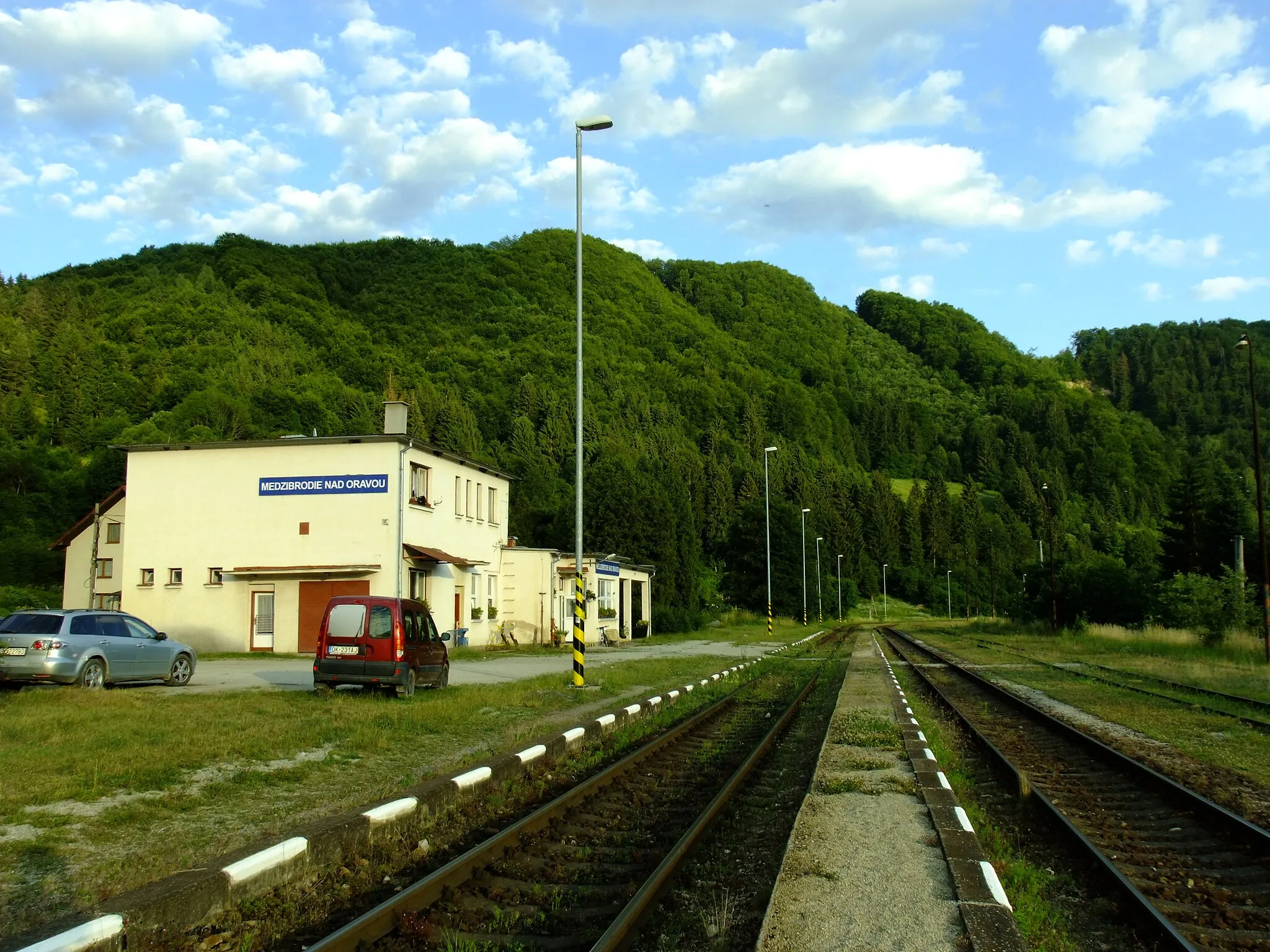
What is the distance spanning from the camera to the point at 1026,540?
491 feet

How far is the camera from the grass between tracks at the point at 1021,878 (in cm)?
545

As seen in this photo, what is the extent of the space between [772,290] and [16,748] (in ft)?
527

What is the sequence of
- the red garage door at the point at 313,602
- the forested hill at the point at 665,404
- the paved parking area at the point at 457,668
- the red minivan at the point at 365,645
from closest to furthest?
1. the red minivan at the point at 365,645
2. the paved parking area at the point at 457,668
3. the red garage door at the point at 313,602
4. the forested hill at the point at 665,404

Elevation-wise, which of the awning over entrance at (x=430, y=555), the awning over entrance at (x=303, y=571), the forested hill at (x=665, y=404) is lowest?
the awning over entrance at (x=303, y=571)

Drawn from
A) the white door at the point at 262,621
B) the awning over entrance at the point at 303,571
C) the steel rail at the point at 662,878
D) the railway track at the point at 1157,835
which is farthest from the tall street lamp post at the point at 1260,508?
the white door at the point at 262,621

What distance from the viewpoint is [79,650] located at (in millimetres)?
15805

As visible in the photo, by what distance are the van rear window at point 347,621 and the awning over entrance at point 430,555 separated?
45.8 feet

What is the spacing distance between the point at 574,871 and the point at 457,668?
61.9ft

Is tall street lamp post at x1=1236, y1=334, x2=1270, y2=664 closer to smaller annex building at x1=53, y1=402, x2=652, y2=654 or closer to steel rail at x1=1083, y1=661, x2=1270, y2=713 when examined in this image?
steel rail at x1=1083, y1=661, x2=1270, y2=713

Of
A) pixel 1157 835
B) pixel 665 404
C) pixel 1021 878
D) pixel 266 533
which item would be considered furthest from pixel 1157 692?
pixel 665 404

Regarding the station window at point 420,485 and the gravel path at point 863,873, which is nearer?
the gravel path at point 863,873

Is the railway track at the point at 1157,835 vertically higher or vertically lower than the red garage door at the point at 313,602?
lower

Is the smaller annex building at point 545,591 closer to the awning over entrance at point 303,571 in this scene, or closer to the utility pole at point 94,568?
the awning over entrance at point 303,571

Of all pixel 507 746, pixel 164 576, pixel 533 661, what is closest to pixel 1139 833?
pixel 507 746
